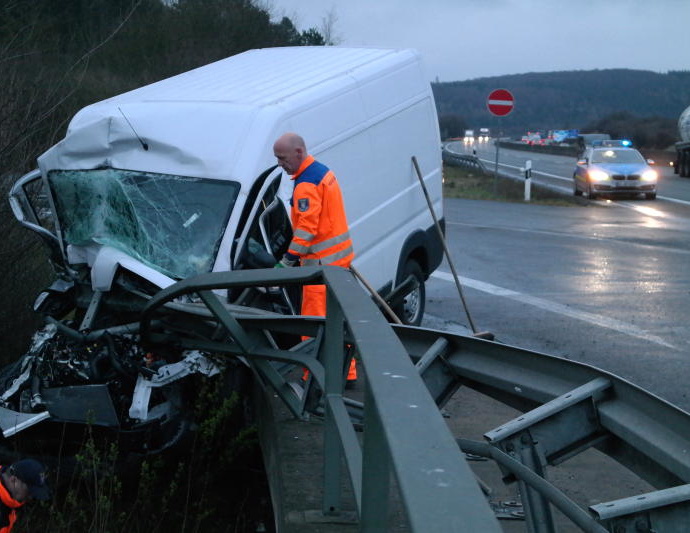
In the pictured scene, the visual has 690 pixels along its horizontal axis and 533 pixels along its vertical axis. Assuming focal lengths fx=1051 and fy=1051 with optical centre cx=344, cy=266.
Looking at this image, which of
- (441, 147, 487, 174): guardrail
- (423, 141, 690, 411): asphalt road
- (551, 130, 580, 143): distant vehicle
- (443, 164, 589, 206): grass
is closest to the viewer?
(423, 141, 690, 411): asphalt road

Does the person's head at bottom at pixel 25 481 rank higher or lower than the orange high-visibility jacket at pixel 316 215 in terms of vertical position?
lower

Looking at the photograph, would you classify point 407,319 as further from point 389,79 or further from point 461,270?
point 461,270

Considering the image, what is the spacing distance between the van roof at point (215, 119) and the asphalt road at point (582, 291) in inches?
115

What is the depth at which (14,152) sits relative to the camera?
8.02 meters

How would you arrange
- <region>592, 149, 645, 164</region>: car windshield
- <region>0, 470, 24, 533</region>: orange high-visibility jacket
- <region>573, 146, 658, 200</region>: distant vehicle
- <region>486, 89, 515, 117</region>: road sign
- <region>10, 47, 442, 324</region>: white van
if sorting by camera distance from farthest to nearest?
<region>592, 149, 645, 164</region>: car windshield → <region>573, 146, 658, 200</region>: distant vehicle → <region>486, 89, 515, 117</region>: road sign → <region>10, 47, 442, 324</region>: white van → <region>0, 470, 24, 533</region>: orange high-visibility jacket

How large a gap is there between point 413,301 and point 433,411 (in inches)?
304

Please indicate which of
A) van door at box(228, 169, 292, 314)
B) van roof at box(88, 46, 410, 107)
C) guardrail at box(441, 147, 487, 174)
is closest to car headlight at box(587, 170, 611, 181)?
guardrail at box(441, 147, 487, 174)

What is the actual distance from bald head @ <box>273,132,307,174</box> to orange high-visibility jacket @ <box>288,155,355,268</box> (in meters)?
0.11

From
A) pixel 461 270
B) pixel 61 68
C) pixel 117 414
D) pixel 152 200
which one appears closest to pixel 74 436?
pixel 117 414

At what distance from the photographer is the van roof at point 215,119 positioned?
6906 millimetres

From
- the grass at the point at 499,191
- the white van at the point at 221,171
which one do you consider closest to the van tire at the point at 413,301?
the white van at the point at 221,171

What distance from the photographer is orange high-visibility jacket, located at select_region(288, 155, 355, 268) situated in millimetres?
6777

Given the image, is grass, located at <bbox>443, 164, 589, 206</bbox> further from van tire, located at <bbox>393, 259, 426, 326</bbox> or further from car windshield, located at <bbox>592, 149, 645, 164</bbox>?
van tire, located at <bbox>393, 259, 426, 326</bbox>

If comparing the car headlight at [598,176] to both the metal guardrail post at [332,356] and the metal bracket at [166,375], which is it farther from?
the metal guardrail post at [332,356]
